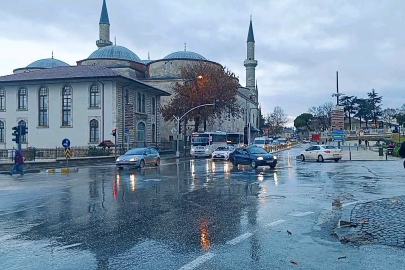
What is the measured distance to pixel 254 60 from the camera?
102 meters

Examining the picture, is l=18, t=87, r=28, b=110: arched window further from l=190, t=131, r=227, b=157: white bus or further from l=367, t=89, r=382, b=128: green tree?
l=367, t=89, r=382, b=128: green tree

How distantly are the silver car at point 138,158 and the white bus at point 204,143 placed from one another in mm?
17924

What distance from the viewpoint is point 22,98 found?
56.2 metres

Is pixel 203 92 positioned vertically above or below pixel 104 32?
below

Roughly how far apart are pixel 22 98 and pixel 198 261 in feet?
183

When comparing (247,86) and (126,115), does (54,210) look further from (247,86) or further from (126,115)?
(247,86)

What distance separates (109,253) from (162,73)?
3067 inches

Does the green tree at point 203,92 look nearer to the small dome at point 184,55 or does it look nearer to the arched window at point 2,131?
the arched window at point 2,131

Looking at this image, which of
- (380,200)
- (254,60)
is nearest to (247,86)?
(254,60)


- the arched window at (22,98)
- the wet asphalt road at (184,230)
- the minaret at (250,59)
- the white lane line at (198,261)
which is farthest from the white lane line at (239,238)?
the minaret at (250,59)

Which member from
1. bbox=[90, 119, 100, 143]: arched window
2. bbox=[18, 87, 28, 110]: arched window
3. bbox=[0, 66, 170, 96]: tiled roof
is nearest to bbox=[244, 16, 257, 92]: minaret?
bbox=[0, 66, 170, 96]: tiled roof

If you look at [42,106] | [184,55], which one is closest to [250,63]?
[184,55]

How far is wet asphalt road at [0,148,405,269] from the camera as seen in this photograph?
20.6 feet

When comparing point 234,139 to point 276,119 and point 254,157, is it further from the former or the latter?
point 276,119
